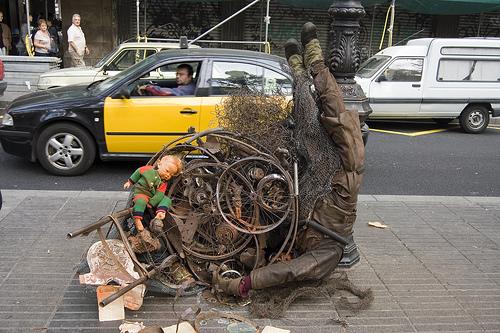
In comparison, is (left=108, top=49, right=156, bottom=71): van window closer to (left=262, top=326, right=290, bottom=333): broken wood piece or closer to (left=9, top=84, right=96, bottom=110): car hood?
(left=9, top=84, right=96, bottom=110): car hood

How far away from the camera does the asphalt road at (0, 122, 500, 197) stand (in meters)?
6.58

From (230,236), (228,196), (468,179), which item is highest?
(228,196)

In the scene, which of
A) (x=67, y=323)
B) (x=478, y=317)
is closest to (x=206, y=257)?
(x=67, y=323)

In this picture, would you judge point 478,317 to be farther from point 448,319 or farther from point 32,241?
point 32,241

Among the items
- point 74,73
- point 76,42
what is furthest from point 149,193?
point 76,42

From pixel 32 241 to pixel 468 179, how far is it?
6065 millimetres

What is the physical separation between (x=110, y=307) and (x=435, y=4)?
14465mm

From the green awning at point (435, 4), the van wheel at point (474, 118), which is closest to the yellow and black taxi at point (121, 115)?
the van wheel at point (474, 118)

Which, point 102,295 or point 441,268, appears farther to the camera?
point 441,268

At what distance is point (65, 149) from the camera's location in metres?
6.61

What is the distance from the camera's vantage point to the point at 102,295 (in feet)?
11.1

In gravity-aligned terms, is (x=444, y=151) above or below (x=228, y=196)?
below

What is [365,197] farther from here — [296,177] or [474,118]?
[474,118]

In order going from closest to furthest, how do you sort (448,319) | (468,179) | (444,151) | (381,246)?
(448,319), (381,246), (468,179), (444,151)
